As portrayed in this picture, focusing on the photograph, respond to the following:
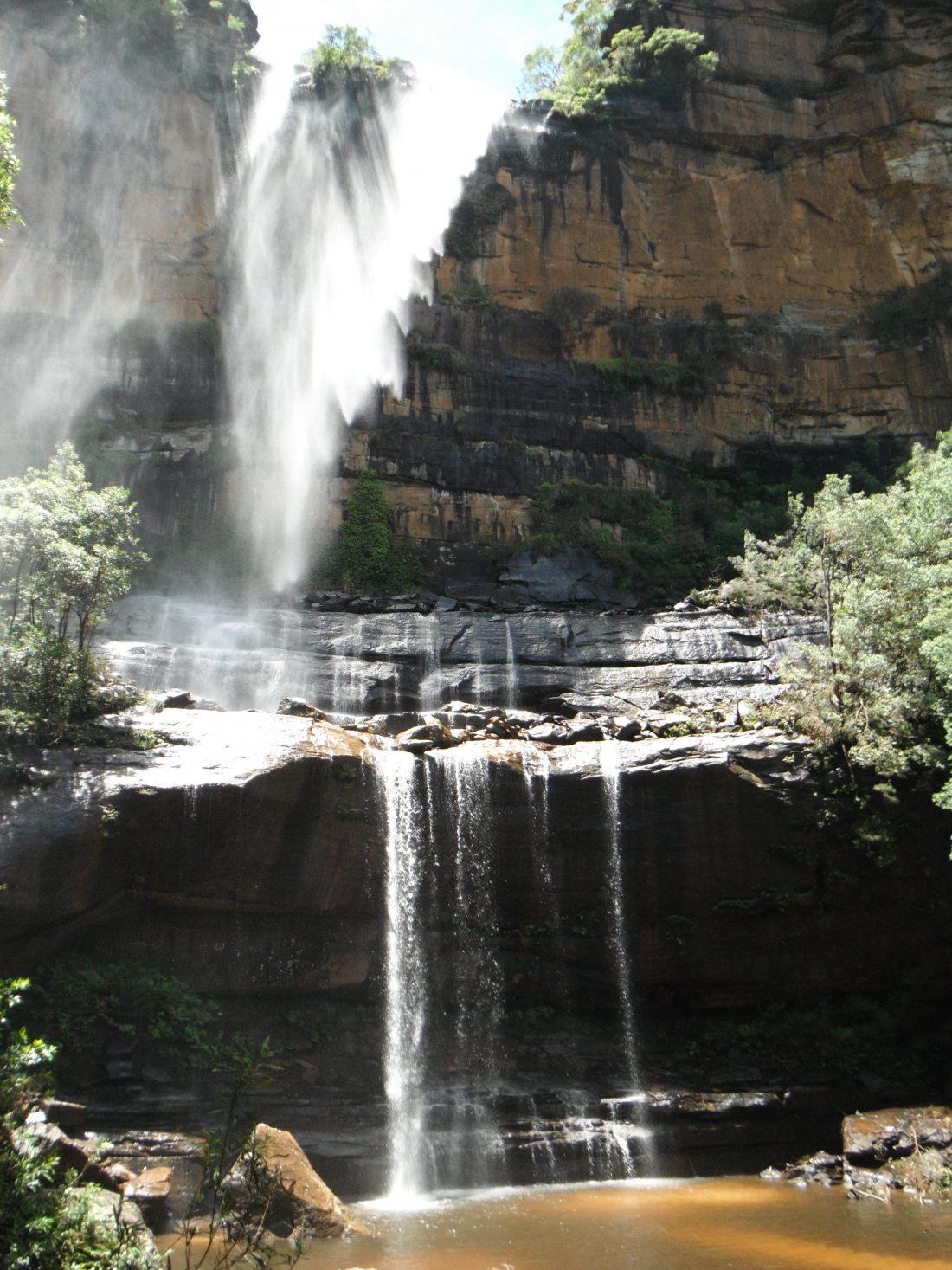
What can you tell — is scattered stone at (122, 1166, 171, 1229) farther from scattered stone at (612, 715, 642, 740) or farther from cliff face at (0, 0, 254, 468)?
cliff face at (0, 0, 254, 468)

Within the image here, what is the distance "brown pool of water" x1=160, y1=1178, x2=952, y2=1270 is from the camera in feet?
30.5

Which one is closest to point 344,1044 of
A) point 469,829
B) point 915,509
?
point 469,829

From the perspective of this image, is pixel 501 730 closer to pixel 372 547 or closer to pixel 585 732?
pixel 585 732

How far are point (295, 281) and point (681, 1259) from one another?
101 ft

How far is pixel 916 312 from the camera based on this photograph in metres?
33.6

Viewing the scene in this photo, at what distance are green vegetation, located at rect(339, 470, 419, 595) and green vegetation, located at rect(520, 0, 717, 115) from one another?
16.8m

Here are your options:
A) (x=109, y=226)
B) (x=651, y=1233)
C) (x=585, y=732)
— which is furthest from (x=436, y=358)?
(x=651, y=1233)

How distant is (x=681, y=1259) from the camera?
9.34m

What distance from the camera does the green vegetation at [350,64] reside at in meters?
34.8

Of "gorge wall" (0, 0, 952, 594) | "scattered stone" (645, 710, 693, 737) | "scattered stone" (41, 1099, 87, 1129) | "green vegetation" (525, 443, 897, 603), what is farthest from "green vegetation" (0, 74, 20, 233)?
"green vegetation" (525, 443, 897, 603)

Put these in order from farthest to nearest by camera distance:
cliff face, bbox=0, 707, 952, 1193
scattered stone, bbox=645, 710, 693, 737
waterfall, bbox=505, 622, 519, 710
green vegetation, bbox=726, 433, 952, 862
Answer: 1. waterfall, bbox=505, 622, 519, 710
2. scattered stone, bbox=645, 710, 693, 737
3. green vegetation, bbox=726, 433, 952, 862
4. cliff face, bbox=0, 707, 952, 1193

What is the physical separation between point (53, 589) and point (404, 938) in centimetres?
782

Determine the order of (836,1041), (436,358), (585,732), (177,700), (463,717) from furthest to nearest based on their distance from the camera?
(436,358) < (463,717) < (585,732) < (177,700) < (836,1041)

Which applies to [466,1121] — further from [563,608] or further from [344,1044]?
[563,608]
